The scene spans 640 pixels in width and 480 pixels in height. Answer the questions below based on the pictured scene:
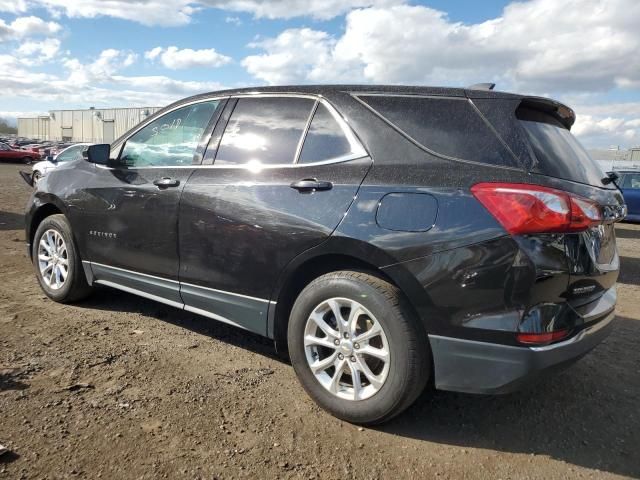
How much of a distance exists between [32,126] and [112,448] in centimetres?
9571

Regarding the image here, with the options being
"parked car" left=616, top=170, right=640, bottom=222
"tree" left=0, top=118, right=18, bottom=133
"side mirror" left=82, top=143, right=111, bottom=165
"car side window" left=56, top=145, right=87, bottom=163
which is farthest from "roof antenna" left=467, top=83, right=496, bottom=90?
"tree" left=0, top=118, right=18, bottom=133

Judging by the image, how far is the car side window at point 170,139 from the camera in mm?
3572

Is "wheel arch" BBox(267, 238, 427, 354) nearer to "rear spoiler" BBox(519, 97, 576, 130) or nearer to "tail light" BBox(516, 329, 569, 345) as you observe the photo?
"tail light" BBox(516, 329, 569, 345)

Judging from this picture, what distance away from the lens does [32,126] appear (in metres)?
83.8

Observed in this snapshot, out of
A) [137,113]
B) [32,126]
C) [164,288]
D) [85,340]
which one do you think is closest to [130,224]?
[164,288]

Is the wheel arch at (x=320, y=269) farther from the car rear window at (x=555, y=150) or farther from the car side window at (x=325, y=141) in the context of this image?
the car rear window at (x=555, y=150)

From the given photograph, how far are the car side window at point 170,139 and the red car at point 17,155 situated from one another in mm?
35968

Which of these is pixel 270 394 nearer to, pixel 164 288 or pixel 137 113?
pixel 164 288

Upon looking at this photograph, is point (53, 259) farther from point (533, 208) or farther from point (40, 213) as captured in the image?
point (533, 208)

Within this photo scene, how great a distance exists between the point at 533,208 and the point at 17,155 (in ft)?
129

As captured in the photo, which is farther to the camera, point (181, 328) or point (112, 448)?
point (181, 328)

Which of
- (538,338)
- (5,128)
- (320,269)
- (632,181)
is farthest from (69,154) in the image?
(5,128)

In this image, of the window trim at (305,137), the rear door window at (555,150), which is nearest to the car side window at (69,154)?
the window trim at (305,137)

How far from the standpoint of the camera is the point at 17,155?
34719mm
